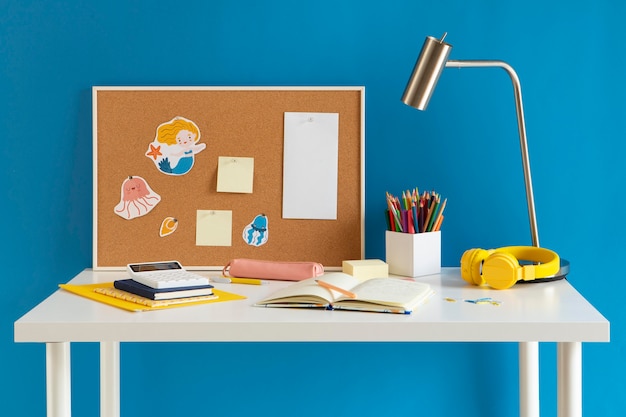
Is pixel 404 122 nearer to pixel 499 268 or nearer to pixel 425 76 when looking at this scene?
pixel 425 76

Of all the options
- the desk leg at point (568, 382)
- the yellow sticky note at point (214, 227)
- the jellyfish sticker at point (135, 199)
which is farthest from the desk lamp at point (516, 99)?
the jellyfish sticker at point (135, 199)

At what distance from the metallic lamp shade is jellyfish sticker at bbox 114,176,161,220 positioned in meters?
0.60

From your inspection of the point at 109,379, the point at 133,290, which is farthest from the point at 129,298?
the point at 109,379

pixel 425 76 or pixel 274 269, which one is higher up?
pixel 425 76

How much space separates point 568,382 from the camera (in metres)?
1.28

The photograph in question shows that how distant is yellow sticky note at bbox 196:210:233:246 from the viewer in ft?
5.59

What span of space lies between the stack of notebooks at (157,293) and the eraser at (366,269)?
286 millimetres

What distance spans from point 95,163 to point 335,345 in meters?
0.68

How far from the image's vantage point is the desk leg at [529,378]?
5.46 ft

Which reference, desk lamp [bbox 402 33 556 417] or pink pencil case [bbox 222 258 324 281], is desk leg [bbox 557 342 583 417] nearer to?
Answer: desk lamp [bbox 402 33 556 417]

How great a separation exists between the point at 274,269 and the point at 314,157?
295 mm

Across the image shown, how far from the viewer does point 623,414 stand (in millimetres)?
1754

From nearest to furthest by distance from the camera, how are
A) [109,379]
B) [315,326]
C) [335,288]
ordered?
[315,326]
[335,288]
[109,379]

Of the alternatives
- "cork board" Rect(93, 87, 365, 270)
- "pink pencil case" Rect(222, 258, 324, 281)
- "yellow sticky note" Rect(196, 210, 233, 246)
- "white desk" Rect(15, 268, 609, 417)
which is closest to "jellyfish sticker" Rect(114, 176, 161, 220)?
"cork board" Rect(93, 87, 365, 270)
